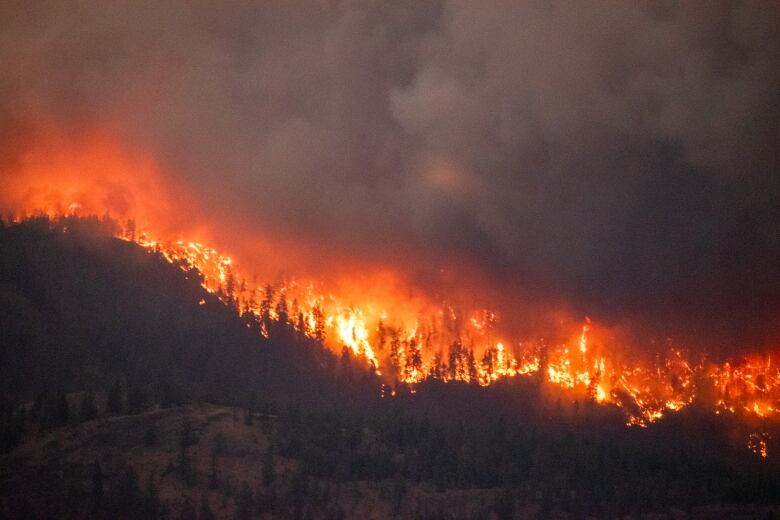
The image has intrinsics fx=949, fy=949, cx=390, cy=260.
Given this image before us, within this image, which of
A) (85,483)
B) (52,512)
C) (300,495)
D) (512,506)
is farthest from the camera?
(512,506)

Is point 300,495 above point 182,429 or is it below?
below

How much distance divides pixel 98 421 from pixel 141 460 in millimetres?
18885

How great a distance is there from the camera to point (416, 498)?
195 meters

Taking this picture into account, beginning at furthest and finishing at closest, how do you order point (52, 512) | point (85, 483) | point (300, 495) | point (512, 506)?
point (512, 506) → point (300, 495) → point (85, 483) → point (52, 512)

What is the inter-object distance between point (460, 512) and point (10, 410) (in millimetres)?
95295

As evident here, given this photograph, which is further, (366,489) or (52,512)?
(366,489)

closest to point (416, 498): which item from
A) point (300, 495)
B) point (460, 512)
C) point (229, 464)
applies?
point (460, 512)

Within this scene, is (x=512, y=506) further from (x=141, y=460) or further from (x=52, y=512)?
(x=52, y=512)

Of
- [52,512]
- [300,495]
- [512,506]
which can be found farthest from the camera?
[512,506]

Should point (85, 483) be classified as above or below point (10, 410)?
below

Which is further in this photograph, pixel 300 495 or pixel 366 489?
pixel 366 489

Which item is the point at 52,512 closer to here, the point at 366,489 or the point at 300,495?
the point at 300,495

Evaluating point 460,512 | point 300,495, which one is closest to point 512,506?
point 460,512

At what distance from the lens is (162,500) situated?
171 metres
